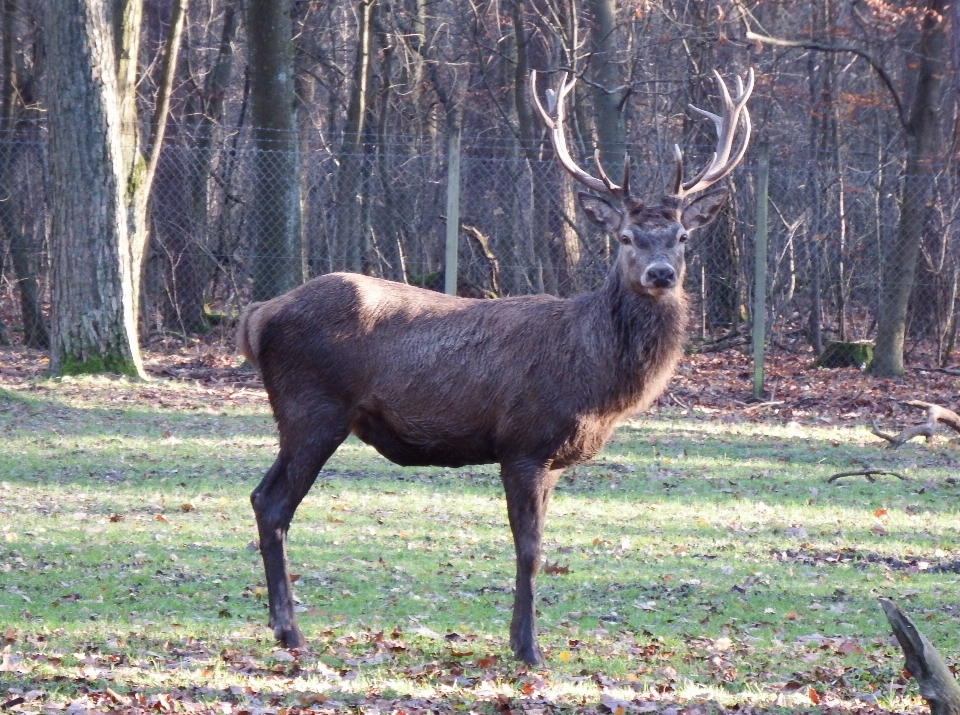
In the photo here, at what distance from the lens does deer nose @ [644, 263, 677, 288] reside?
636 centimetres

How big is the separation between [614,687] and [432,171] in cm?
1437

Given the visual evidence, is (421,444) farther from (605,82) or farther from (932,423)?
(605,82)

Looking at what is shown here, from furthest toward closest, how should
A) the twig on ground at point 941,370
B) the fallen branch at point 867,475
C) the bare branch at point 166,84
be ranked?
the bare branch at point 166,84 → the twig on ground at point 941,370 → the fallen branch at point 867,475

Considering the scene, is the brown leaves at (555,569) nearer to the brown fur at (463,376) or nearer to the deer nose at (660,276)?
the brown fur at (463,376)

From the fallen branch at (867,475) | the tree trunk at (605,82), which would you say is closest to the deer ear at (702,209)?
the fallen branch at (867,475)

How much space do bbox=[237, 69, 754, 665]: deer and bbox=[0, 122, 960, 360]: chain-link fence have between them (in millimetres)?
9216

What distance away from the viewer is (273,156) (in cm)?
1561

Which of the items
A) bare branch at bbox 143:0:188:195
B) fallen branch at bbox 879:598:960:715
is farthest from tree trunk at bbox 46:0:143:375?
fallen branch at bbox 879:598:960:715

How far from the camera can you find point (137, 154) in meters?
14.7

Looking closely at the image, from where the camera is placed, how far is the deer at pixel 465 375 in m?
6.12

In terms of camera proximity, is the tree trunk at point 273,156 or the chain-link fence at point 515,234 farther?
the chain-link fence at point 515,234

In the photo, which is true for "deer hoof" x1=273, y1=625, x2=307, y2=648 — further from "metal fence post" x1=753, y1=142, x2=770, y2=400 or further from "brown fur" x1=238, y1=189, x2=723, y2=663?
"metal fence post" x1=753, y1=142, x2=770, y2=400

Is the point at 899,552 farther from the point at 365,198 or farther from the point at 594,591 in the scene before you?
the point at 365,198

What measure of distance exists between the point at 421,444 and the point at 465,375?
0.41 metres
